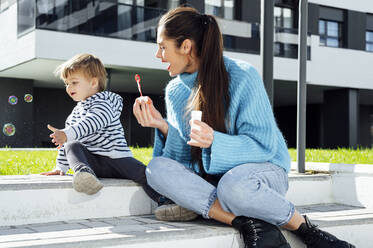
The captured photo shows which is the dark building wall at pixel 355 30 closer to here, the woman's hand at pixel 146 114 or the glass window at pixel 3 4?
the glass window at pixel 3 4

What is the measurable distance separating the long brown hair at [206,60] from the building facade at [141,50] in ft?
14.8

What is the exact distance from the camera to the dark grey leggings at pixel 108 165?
2.32 m

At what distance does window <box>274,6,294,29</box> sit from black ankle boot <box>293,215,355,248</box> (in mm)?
14067

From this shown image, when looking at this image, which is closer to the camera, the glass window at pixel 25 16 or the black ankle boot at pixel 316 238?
the black ankle boot at pixel 316 238

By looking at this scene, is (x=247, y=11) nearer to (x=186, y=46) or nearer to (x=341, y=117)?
(x=341, y=117)

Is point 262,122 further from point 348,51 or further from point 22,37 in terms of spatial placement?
point 348,51

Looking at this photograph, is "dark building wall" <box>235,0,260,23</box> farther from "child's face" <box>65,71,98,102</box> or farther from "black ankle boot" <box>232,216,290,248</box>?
"black ankle boot" <box>232,216,290,248</box>

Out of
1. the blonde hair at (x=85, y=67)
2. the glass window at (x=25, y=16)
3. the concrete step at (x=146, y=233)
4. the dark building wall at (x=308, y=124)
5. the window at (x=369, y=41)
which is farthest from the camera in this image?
the dark building wall at (x=308, y=124)

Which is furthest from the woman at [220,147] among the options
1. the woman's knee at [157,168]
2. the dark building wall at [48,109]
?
the dark building wall at [48,109]

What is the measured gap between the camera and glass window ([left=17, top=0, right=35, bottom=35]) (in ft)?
34.2

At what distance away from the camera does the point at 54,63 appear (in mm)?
11211

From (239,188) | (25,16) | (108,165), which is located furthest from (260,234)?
(25,16)

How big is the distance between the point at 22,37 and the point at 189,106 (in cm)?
994

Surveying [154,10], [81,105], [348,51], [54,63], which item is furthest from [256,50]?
[81,105]
